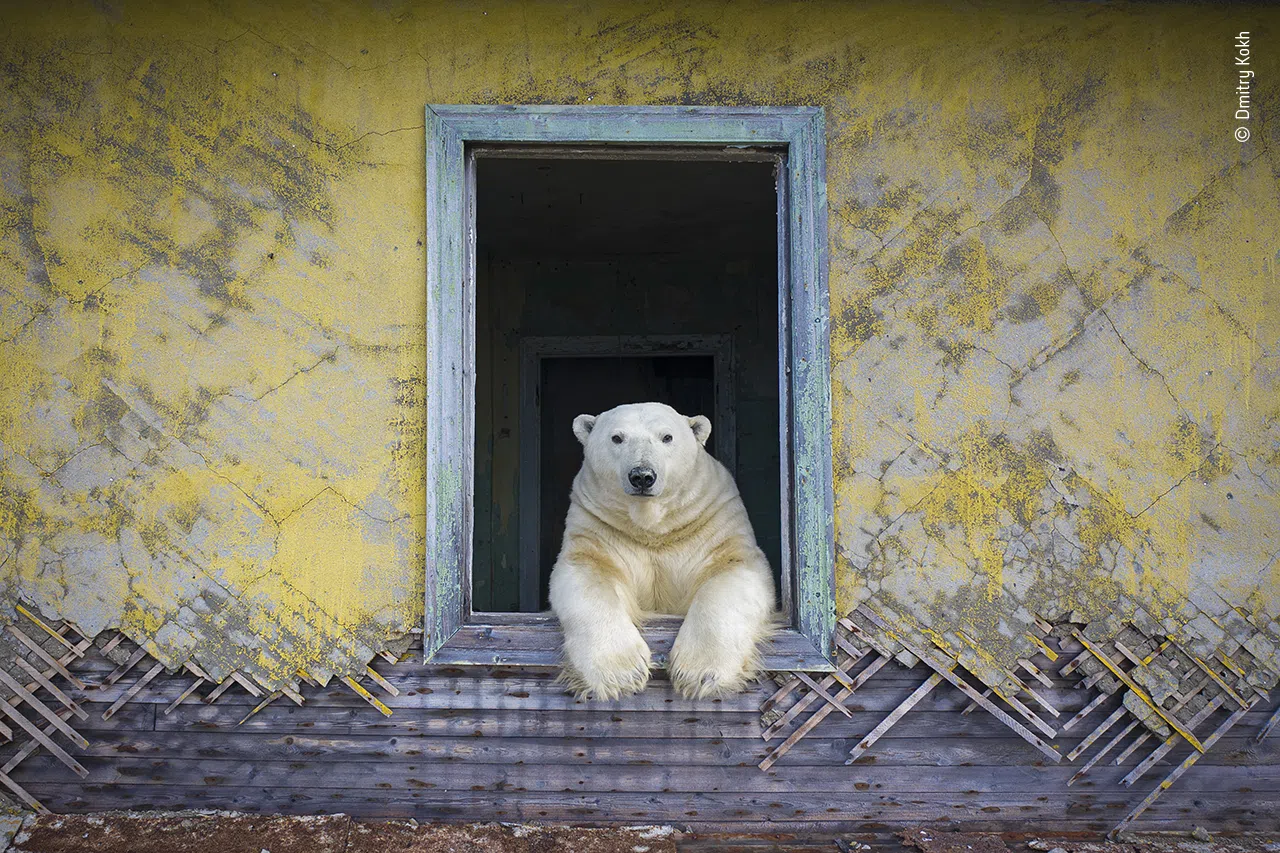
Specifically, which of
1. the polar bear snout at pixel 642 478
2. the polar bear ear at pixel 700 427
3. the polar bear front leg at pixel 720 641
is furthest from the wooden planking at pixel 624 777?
the polar bear ear at pixel 700 427

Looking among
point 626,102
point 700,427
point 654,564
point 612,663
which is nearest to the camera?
point 612,663

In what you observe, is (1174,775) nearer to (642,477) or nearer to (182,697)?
(642,477)

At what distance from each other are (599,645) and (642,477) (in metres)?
0.53

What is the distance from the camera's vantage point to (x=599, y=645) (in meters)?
2.60

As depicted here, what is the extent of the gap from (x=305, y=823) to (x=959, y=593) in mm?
2100

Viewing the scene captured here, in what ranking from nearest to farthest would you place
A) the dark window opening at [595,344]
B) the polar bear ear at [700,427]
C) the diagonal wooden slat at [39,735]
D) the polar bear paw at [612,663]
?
1. the polar bear paw at [612,663]
2. the diagonal wooden slat at [39,735]
3. the polar bear ear at [700,427]
4. the dark window opening at [595,344]

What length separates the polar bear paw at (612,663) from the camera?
2584mm

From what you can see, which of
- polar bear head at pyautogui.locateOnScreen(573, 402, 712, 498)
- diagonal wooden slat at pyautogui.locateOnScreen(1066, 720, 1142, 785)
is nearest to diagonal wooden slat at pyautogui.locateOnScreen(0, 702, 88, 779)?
polar bear head at pyautogui.locateOnScreen(573, 402, 712, 498)

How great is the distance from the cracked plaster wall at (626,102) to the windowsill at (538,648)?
20 cm

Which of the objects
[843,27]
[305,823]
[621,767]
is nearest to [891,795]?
[621,767]

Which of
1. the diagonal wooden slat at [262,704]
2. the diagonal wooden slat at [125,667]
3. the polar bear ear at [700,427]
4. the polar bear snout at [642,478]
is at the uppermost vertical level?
the polar bear ear at [700,427]

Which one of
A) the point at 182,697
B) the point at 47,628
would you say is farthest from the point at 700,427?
the point at 47,628

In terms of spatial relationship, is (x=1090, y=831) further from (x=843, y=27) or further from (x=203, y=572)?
(x=203, y=572)

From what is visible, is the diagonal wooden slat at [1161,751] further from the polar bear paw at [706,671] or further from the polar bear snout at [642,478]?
the polar bear snout at [642,478]
